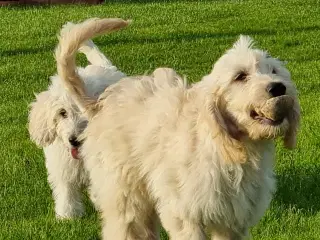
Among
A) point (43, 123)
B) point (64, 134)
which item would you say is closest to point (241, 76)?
point (64, 134)

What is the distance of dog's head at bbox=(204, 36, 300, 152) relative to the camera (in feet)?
15.4

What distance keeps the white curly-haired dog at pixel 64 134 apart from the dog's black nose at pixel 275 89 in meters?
2.40

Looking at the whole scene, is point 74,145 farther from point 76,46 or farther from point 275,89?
point 275,89

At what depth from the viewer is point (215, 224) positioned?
5105 millimetres

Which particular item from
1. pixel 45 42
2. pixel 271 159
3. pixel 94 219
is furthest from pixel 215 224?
pixel 45 42

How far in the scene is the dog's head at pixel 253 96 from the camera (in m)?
4.68

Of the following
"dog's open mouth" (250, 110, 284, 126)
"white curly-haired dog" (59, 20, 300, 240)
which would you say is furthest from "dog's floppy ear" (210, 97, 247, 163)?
"dog's open mouth" (250, 110, 284, 126)

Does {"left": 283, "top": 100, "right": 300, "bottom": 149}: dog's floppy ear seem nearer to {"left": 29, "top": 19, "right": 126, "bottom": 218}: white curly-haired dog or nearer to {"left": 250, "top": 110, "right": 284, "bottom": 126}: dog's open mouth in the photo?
{"left": 250, "top": 110, "right": 284, "bottom": 126}: dog's open mouth

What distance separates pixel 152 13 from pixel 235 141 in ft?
51.6

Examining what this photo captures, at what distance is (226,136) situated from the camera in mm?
4863

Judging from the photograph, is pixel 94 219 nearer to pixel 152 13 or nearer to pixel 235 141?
pixel 235 141

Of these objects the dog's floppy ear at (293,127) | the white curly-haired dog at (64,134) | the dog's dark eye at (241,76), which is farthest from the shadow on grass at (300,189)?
the dog's dark eye at (241,76)

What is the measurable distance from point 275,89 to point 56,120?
125 inches

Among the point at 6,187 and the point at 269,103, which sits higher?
the point at 269,103
